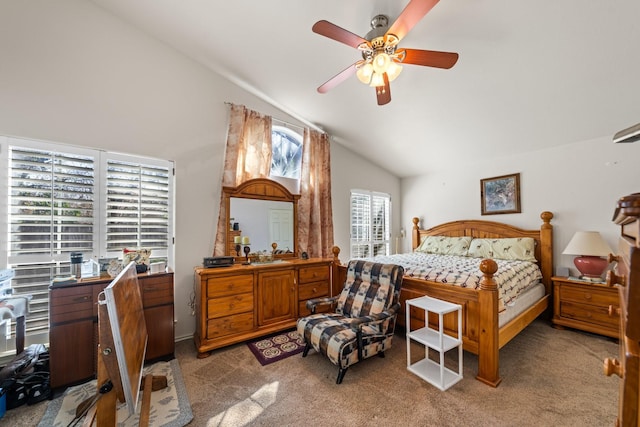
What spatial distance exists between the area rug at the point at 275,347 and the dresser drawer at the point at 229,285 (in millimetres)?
610

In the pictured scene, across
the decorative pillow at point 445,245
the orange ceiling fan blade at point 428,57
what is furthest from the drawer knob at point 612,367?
the decorative pillow at point 445,245

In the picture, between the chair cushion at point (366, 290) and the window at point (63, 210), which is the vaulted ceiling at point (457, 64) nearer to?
the window at point (63, 210)

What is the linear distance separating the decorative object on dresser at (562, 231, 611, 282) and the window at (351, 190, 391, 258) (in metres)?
A: 2.78

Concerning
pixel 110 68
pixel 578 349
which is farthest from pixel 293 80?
pixel 578 349

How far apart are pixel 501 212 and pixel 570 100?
6.02 ft

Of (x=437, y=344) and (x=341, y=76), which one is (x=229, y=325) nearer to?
(x=437, y=344)

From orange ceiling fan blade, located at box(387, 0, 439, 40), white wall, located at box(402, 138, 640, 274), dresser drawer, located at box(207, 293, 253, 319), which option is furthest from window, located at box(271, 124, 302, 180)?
white wall, located at box(402, 138, 640, 274)

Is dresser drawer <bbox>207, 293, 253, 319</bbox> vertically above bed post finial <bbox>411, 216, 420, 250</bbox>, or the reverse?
bed post finial <bbox>411, 216, 420, 250</bbox>

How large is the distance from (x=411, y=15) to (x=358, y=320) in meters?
2.35

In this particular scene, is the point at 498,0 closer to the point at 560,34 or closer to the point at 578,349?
the point at 560,34

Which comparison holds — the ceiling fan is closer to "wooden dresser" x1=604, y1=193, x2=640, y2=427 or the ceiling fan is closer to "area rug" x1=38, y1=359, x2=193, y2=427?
"wooden dresser" x1=604, y1=193, x2=640, y2=427

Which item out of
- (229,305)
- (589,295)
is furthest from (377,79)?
(589,295)

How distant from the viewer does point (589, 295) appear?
10.0 ft

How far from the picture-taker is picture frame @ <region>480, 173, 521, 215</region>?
400cm
